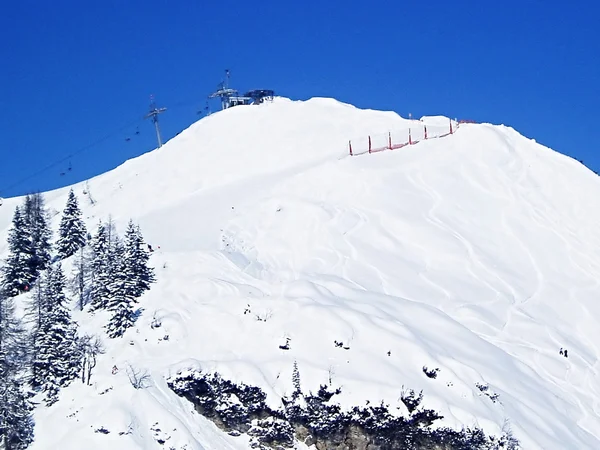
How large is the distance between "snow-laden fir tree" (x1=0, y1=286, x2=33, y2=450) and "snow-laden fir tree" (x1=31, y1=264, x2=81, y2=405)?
96 cm

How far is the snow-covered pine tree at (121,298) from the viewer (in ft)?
117

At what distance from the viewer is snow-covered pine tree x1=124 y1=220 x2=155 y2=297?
37.9 m

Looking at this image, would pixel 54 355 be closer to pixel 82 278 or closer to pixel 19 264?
pixel 82 278

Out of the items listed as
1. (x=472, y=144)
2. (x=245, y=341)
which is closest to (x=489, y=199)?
(x=472, y=144)

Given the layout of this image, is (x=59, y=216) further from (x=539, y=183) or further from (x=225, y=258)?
(x=539, y=183)

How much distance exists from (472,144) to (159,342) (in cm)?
3380

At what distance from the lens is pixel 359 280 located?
41594 mm

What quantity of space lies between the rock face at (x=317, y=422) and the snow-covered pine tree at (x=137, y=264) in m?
Answer: 7.78

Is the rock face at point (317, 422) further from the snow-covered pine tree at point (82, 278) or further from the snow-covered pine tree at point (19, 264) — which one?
the snow-covered pine tree at point (19, 264)

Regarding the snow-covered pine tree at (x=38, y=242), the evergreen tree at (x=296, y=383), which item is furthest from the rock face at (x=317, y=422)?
the snow-covered pine tree at (x=38, y=242)

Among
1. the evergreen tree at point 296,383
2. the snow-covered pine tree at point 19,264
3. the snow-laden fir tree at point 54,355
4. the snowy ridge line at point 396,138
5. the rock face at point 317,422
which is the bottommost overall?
the rock face at point 317,422

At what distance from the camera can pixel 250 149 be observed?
67.6 metres

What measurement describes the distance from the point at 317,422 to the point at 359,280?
1229cm

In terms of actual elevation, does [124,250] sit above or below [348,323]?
above
